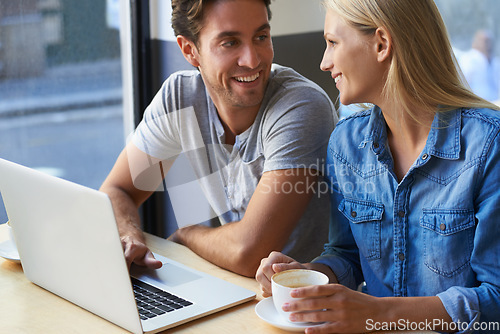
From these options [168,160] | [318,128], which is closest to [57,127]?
[168,160]

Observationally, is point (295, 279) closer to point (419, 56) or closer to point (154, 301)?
point (154, 301)

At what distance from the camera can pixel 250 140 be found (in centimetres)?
160

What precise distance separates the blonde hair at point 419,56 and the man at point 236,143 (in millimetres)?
329

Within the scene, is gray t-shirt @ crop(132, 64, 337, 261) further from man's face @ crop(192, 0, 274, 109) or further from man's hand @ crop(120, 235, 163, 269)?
man's hand @ crop(120, 235, 163, 269)

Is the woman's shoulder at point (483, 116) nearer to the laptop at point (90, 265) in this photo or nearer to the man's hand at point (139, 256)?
the laptop at point (90, 265)

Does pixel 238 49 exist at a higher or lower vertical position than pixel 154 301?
higher

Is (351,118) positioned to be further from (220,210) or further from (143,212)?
(143,212)

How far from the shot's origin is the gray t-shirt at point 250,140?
147cm

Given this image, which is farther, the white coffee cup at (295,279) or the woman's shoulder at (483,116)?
the woman's shoulder at (483,116)

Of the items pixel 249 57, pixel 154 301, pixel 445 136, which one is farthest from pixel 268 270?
pixel 249 57

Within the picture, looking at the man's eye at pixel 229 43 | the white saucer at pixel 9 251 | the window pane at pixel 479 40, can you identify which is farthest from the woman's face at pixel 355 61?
the window pane at pixel 479 40

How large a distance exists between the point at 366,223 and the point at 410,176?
0.14 m

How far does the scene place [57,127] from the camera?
2371mm

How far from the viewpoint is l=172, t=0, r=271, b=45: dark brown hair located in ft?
5.35
